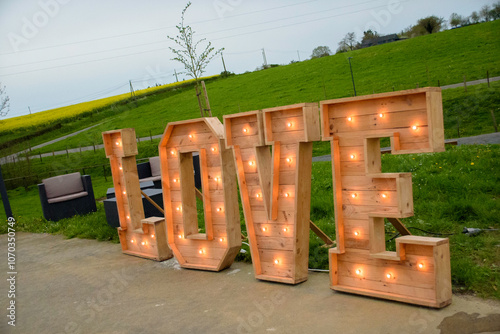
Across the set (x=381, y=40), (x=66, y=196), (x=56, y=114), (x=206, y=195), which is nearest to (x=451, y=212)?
(x=206, y=195)

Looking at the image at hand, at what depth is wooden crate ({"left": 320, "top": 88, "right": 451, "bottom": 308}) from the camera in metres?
3.75

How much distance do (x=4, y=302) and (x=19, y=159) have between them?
48.3 feet

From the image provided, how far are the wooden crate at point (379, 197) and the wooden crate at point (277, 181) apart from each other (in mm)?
363

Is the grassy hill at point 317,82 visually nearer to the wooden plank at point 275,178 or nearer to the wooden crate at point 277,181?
the wooden crate at point 277,181

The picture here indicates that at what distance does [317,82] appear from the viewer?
29.1 m

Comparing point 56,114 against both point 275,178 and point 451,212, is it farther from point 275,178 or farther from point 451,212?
point 451,212

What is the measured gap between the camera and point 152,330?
4191 mm

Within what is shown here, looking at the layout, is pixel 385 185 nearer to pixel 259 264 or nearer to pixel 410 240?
pixel 410 240

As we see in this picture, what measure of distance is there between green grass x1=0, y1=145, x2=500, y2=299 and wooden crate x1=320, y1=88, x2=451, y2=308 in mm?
484

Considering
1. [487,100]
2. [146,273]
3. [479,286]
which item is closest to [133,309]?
[146,273]

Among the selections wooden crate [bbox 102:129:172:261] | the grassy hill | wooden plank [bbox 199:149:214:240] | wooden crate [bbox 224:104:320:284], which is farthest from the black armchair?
the grassy hill

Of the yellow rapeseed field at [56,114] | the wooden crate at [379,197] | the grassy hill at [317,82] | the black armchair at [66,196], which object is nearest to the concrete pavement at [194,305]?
the wooden crate at [379,197]

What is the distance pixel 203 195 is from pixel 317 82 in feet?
80.8

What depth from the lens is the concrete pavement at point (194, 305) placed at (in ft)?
12.0
